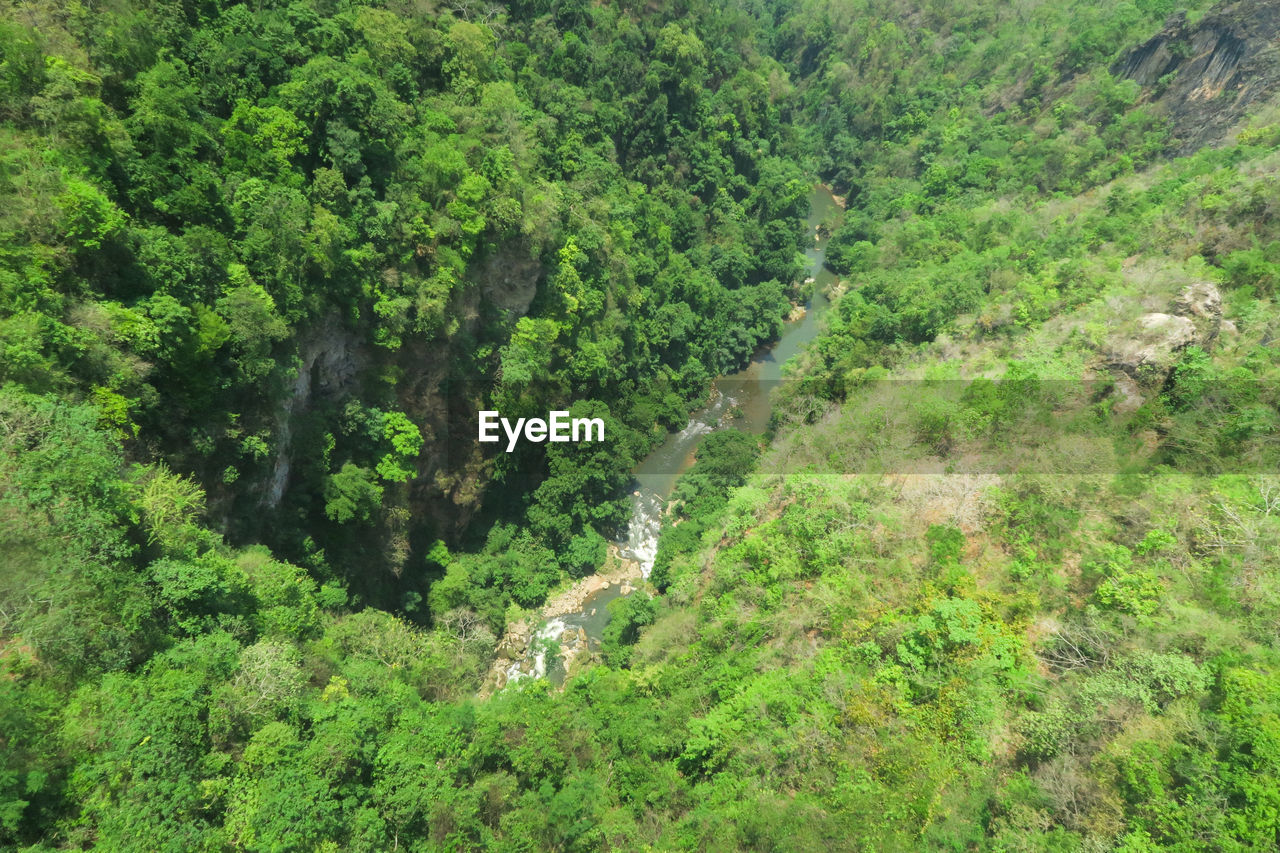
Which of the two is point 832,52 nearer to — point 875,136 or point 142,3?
point 875,136

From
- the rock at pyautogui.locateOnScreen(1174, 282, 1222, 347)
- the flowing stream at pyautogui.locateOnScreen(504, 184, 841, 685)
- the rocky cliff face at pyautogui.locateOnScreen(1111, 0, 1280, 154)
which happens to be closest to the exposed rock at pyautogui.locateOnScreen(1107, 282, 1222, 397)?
the rock at pyautogui.locateOnScreen(1174, 282, 1222, 347)

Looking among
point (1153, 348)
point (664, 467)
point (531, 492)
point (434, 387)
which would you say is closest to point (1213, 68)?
point (1153, 348)

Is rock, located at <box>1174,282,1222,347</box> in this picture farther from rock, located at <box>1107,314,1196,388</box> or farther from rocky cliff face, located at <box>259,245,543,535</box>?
rocky cliff face, located at <box>259,245,543,535</box>

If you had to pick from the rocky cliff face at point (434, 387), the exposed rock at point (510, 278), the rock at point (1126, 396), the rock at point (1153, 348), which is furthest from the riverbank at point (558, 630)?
the rock at point (1153, 348)

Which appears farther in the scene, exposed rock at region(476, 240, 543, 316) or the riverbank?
exposed rock at region(476, 240, 543, 316)

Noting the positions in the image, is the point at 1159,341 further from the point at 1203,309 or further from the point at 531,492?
the point at 531,492

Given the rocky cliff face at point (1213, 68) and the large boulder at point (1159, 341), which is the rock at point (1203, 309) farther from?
the rocky cliff face at point (1213, 68)

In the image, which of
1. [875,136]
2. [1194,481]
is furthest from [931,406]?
[875,136]
